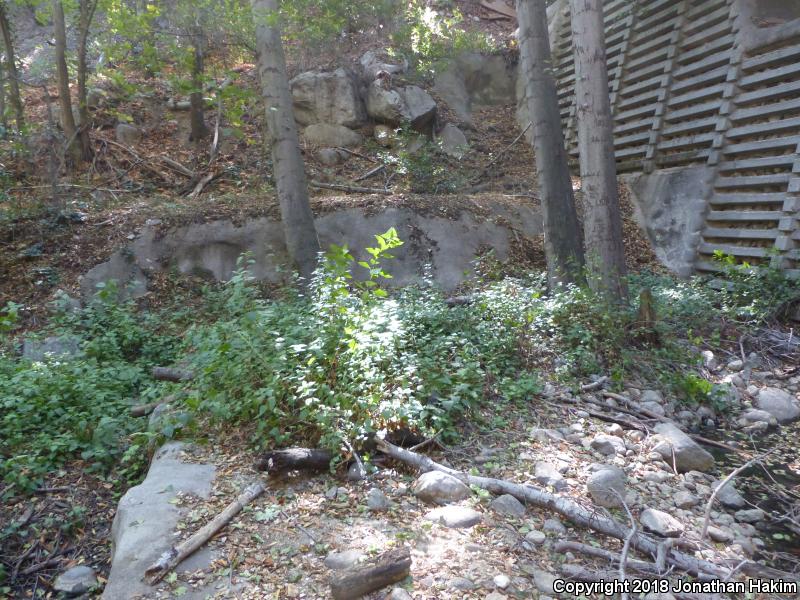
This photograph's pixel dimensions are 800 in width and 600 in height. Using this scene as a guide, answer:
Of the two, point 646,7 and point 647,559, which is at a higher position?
point 646,7

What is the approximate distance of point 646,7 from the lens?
11.5 metres

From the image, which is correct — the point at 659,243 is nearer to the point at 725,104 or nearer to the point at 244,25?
the point at 725,104

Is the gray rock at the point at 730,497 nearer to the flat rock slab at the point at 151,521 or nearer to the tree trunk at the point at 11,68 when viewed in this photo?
the flat rock slab at the point at 151,521

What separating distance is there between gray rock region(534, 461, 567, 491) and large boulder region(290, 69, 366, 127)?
1058 cm

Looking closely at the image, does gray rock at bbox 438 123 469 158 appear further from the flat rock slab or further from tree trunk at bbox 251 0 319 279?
the flat rock slab

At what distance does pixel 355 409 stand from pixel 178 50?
8.13 m

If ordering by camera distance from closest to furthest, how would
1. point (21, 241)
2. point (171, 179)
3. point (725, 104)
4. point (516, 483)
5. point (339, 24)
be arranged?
point (516, 483), point (21, 241), point (725, 104), point (171, 179), point (339, 24)

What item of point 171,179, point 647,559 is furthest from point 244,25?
point 647,559

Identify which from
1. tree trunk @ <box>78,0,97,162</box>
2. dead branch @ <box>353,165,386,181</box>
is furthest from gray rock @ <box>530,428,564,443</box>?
tree trunk @ <box>78,0,97,162</box>

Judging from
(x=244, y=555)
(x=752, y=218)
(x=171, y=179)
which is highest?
(x=171, y=179)

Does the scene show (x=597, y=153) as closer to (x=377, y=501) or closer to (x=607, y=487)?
Answer: (x=607, y=487)

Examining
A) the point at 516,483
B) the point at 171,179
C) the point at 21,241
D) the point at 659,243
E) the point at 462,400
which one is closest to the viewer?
the point at 516,483

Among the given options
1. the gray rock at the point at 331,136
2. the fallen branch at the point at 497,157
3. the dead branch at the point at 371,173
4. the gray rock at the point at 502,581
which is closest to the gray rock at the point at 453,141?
the fallen branch at the point at 497,157

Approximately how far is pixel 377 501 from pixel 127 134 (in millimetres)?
11156
